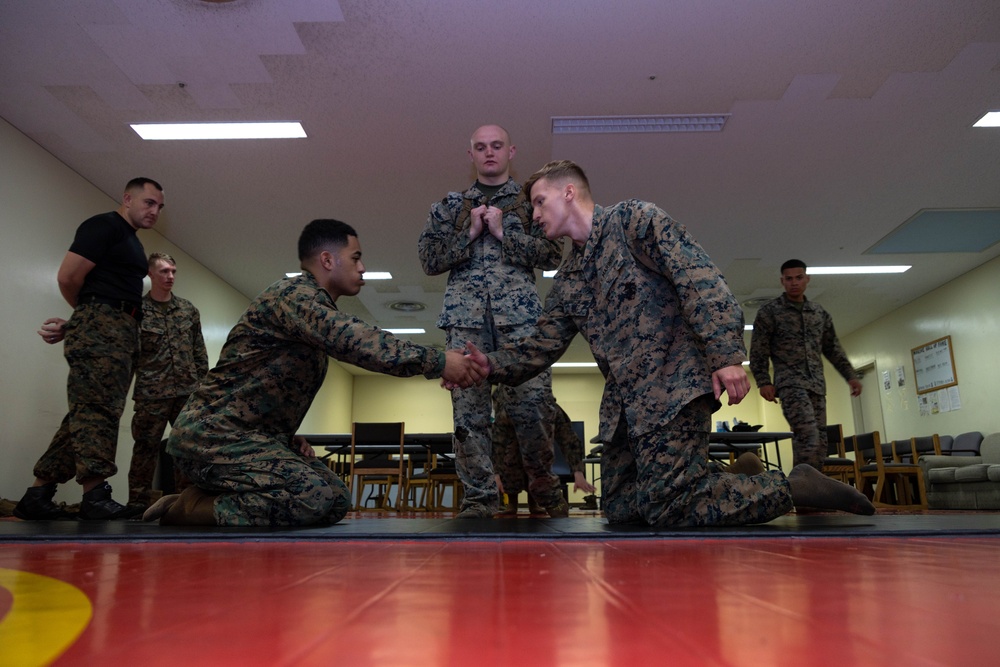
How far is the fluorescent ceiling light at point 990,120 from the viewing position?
4.96 metres

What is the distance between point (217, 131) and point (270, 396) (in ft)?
11.7

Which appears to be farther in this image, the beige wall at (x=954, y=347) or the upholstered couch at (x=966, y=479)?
the beige wall at (x=954, y=347)

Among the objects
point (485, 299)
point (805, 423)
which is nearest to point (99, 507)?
point (485, 299)

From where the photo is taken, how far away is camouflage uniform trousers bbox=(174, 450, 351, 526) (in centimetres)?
217

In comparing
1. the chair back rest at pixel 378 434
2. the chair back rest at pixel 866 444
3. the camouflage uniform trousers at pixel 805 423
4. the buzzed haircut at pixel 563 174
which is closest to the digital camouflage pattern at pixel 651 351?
the buzzed haircut at pixel 563 174

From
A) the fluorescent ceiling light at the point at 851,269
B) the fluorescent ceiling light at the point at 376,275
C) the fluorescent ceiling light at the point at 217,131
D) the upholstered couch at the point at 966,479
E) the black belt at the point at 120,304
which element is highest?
the fluorescent ceiling light at the point at 217,131

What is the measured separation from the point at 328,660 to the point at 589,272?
6.33 ft

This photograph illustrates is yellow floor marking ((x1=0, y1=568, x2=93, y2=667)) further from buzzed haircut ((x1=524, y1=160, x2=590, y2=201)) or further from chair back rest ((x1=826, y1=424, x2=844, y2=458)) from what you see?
chair back rest ((x1=826, y1=424, x2=844, y2=458))

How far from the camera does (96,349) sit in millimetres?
3166

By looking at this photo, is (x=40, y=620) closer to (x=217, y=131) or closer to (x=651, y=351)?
(x=651, y=351)

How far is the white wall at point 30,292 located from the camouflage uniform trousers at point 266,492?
3600 millimetres

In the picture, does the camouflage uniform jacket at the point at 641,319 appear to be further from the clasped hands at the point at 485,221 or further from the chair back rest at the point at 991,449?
the chair back rest at the point at 991,449

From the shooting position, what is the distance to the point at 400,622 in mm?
638

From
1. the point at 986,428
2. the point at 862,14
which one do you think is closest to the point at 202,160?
the point at 862,14
